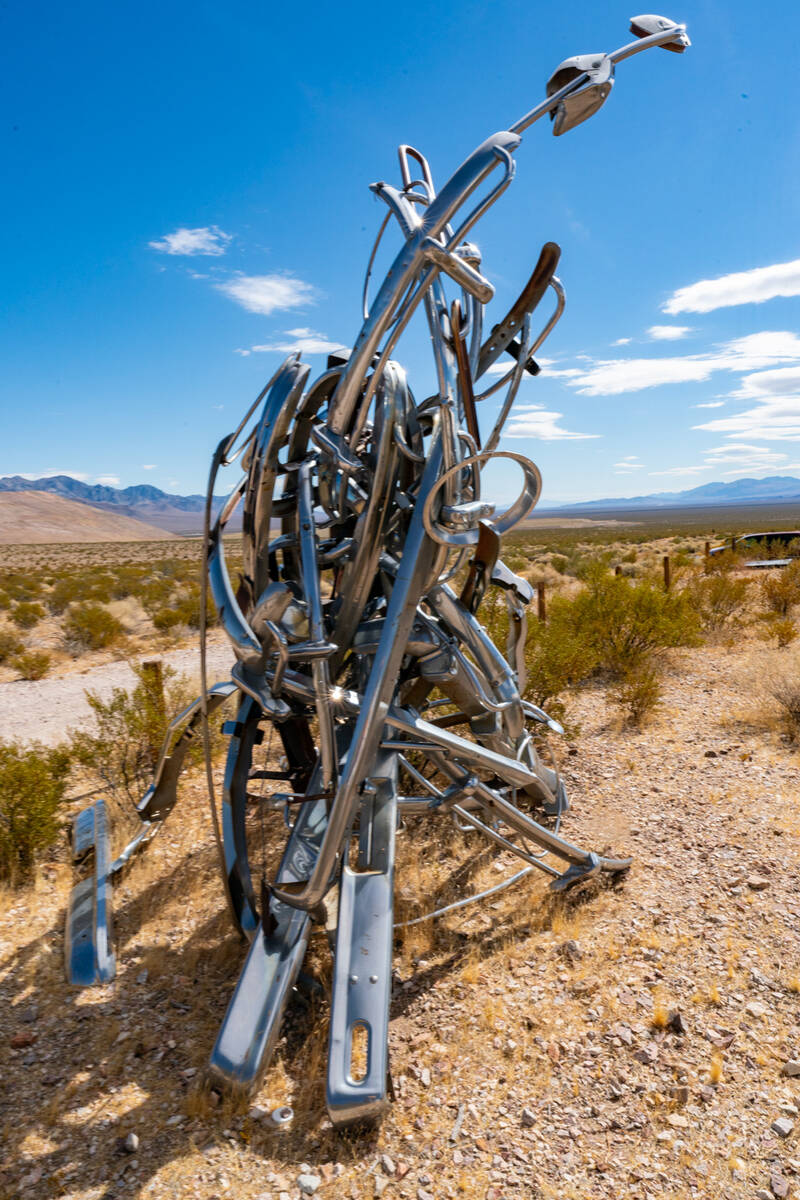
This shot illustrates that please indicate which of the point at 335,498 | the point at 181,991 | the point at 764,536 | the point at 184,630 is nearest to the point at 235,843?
the point at 181,991

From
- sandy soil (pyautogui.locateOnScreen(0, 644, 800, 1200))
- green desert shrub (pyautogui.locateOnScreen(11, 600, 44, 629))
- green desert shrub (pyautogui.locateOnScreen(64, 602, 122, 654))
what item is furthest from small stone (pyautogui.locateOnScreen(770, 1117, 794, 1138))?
green desert shrub (pyautogui.locateOnScreen(11, 600, 44, 629))

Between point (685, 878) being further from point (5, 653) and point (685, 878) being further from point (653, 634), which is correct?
point (5, 653)

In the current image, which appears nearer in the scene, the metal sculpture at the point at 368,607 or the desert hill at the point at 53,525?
the metal sculpture at the point at 368,607

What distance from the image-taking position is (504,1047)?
371 centimetres

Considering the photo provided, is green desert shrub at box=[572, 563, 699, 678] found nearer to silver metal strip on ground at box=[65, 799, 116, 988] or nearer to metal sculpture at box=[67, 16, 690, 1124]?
metal sculpture at box=[67, 16, 690, 1124]

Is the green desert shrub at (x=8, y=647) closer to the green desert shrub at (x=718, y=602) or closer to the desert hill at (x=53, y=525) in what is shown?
the green desert shrub at (x=718, y=602)

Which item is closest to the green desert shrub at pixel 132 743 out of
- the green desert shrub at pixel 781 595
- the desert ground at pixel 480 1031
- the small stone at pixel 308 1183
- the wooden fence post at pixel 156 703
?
the wooden fence post at pixel 156 703

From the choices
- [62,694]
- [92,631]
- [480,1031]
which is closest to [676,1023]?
[480,1031]

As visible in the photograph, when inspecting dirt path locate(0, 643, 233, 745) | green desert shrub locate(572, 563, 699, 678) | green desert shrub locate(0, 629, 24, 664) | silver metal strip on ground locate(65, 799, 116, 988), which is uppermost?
green desert shrub locate(572, 563, 699, 678)

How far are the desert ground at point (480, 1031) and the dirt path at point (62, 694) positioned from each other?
3.61m

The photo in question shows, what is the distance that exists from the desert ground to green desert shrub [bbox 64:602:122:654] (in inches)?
398

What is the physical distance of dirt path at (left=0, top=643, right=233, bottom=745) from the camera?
9805 mm

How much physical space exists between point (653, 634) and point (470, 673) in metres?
7.13

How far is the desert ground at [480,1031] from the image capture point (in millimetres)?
3006
